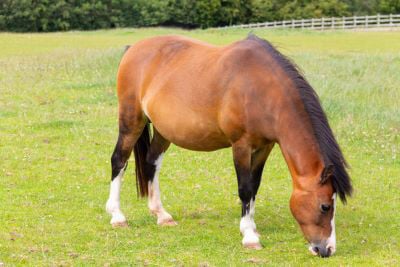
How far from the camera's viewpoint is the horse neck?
6082mm

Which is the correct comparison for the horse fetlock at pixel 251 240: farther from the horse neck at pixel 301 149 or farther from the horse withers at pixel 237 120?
the horse neck at pixel 301 149

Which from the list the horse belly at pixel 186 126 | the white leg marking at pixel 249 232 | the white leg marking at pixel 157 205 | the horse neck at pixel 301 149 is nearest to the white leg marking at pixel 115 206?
the white leg marking at pixel 157 205

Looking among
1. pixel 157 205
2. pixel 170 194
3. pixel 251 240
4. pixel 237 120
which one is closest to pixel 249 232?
pixel 251 240

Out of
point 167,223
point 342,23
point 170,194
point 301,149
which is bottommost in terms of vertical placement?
point 342,23

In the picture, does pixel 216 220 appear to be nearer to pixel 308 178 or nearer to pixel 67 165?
pixel 308 178

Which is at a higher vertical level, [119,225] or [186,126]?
[186,126]

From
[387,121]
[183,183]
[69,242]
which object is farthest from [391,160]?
[69,242]

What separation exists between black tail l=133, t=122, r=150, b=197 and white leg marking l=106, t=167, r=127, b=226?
0.93ft

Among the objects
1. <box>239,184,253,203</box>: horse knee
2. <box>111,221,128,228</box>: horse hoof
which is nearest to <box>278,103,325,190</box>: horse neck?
<box>239,184,253,203</box>: horse knee

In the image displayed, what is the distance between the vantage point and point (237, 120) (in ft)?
21.4

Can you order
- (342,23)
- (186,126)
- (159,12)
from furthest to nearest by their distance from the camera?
(159,12) → (342,23) → (186,126)

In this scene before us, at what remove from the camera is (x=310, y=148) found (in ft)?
20.1

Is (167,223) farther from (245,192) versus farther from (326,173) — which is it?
(326,173)

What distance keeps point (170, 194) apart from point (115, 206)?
4.50 feet
